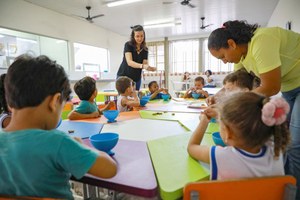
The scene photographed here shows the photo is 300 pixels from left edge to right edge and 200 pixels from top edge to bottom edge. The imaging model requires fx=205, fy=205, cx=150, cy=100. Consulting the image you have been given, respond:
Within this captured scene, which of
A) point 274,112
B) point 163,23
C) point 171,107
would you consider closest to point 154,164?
point 274,112

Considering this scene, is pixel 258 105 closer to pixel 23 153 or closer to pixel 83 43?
pixel 23 153

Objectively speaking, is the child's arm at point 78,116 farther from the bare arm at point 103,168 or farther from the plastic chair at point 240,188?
Result: the plastic chair at point 240,188

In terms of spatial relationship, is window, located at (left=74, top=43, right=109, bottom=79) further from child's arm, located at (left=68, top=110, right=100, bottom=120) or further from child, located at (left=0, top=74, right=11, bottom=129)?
child, located at (left=0, top=74, right=11, bottom=129)

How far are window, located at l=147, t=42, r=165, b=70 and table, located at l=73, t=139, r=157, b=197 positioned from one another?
7961mm

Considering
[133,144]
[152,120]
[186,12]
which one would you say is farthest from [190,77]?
[133,144]

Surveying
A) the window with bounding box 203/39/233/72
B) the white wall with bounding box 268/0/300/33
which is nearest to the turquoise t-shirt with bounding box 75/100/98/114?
the white wall with bounding box 268/0/300/33

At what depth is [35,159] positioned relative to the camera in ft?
1.86

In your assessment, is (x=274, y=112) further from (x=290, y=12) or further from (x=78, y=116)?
(x=290, y=12)

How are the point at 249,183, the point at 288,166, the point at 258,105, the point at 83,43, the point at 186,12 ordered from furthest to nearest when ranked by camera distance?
the point at 83,43
the point at 186,12
the point at 288,166
the point at 258,105
the point at 249,183

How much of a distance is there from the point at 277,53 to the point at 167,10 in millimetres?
4721

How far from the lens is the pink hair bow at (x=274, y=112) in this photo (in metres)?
0.58

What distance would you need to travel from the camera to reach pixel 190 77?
8102mm

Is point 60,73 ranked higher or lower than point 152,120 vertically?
higher

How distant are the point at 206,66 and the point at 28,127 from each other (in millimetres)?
8153
